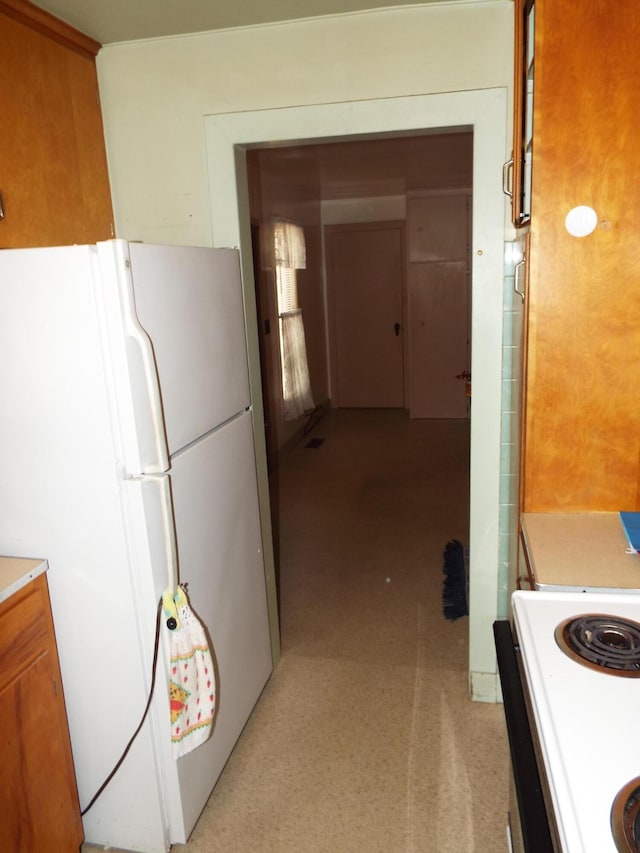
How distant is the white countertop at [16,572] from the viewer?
1.51m

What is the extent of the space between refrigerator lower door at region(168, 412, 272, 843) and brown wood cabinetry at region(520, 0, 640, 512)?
3.06ft

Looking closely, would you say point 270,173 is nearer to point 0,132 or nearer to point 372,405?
point 372,405

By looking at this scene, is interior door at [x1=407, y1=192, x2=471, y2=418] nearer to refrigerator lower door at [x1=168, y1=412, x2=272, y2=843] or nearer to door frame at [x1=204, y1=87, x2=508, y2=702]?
door frame at [x1=204, y1=87, x2=508, y2=702]

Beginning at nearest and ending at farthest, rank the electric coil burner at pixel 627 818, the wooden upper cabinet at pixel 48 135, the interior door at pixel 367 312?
1. the electric coil burner at pixel 627 818
2. the wooden upper cabinet at pixel 48 135
3. the interior door at pixel 367 312

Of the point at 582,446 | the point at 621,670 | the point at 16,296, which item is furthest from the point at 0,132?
the point at 621,670

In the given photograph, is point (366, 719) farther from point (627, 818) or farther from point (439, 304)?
point (439, 304)

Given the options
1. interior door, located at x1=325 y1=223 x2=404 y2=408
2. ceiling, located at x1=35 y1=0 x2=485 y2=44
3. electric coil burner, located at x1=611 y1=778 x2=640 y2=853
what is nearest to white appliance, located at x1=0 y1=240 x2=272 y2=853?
ceiling, located at x1=35 y1=0 x2=485 y2=44

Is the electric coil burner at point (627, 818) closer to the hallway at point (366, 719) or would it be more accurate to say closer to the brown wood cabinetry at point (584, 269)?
the brown wood cabinetry at point (584, 269)

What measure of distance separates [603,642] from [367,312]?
6230mm

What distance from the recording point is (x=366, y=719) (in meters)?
2.38

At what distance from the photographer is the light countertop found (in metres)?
1.40

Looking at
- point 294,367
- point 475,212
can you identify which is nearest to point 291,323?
point 294,367

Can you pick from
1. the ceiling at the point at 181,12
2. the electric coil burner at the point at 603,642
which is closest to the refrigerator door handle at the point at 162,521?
the electric coil burner at the point at 603,642

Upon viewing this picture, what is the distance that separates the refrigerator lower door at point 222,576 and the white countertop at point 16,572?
1.19 feet
